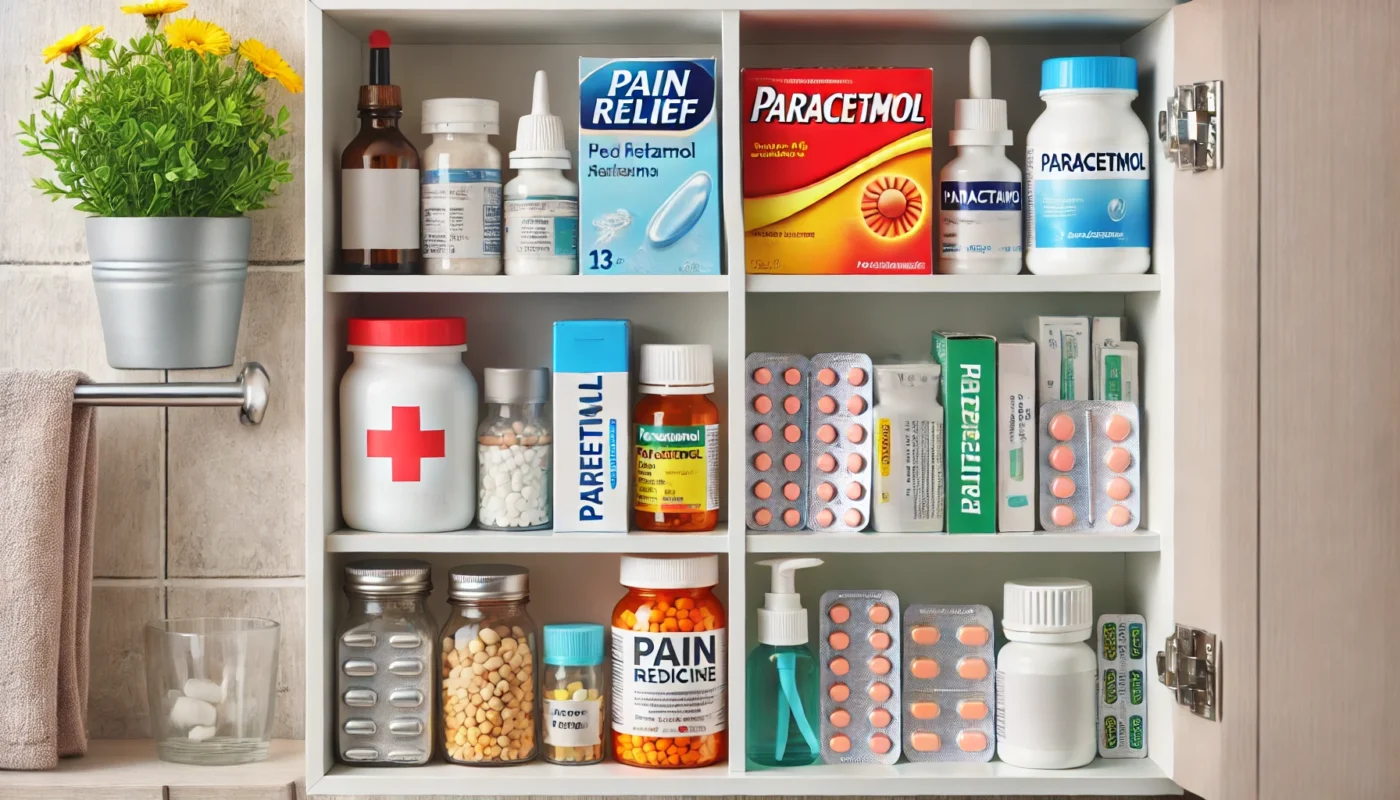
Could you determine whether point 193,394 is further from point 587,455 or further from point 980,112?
point 980,112

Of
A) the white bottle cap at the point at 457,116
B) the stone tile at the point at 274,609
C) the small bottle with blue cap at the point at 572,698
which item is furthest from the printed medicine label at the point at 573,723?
the white bottle cap at the point at 457,116

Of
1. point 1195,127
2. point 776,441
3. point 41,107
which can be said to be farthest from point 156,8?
point 1195,127

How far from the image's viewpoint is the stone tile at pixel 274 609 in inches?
50.8

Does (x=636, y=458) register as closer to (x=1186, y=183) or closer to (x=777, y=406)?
(x=777, y=406)

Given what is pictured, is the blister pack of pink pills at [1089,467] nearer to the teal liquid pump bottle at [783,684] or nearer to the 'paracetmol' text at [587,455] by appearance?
the teal liquid pump bottle at [783,684]

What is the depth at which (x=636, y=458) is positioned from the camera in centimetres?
116

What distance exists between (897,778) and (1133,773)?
0.69ft

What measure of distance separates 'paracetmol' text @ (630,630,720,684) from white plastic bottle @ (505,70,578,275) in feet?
1.12

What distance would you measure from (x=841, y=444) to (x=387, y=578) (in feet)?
1.41

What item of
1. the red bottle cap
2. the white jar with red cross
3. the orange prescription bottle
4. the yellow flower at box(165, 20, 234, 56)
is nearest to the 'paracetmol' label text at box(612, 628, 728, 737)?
the orange prescription bottle

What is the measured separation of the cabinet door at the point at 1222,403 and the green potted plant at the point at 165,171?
0.83m

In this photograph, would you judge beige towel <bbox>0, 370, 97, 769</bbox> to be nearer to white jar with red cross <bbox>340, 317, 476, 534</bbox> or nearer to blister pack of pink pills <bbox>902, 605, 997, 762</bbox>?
white jar with red cross <bbox>340, 317, 476, 534</bbox>

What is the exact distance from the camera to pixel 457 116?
3.76 feet

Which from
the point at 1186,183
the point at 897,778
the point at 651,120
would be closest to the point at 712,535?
the point at 897,778
